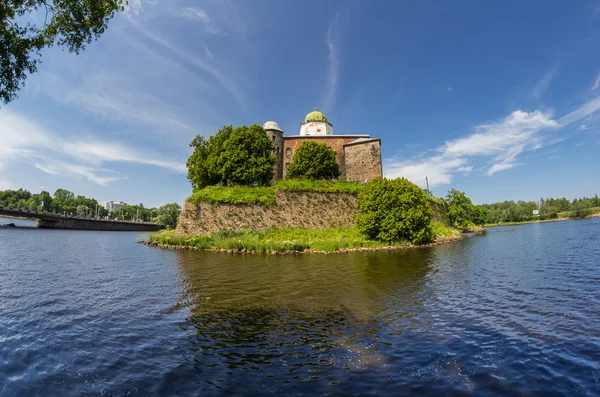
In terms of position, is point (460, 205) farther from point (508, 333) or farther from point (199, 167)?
point (508, 333)

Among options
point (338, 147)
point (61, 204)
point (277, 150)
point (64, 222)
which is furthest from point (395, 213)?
point (61, 204)

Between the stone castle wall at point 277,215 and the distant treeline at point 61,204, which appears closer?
the stone castle wall at point 277,215

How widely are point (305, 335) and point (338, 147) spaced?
174 ft

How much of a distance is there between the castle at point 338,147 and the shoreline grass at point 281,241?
62.2 feet

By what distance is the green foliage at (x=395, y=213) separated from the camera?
32719 mm

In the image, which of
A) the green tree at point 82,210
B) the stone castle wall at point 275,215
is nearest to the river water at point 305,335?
the stone castle wall at point 275,215

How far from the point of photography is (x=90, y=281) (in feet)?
50.9

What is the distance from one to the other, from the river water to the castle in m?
39.2

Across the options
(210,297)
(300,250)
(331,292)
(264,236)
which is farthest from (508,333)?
(264,236)

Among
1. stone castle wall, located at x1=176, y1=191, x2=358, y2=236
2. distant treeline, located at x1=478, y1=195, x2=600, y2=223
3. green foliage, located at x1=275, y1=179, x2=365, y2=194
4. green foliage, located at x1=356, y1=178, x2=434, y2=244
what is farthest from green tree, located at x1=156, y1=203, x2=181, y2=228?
distant treeline, located at x1=478, y1=195, x2=600, y2=223

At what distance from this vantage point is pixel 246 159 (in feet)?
144

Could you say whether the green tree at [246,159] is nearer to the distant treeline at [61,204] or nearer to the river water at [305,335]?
the river water at [305,335]

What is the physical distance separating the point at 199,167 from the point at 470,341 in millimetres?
48173

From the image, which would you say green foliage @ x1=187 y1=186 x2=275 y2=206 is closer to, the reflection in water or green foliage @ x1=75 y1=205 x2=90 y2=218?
the reflection in water
